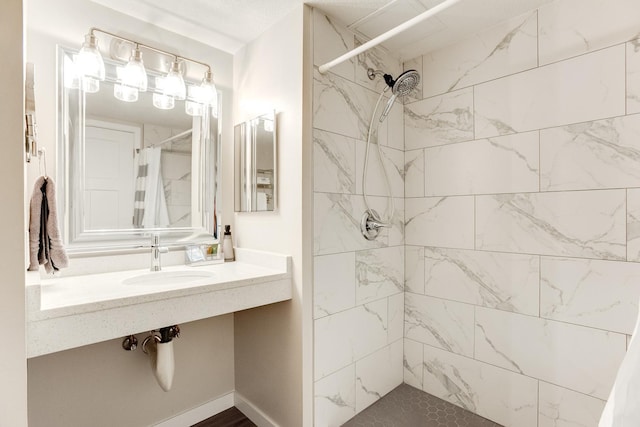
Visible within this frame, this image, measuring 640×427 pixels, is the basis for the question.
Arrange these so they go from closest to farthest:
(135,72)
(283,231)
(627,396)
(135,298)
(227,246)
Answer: (627,396)
(135,298)
(135,72)
(283,231)
(227,246)

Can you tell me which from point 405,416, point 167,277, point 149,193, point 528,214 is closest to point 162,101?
point 149,193

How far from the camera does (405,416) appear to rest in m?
1.85

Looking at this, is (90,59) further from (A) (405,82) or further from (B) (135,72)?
(A) (405,82)

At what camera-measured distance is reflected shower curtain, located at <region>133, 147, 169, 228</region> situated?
5.71ft

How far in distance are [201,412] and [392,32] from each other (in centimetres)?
223

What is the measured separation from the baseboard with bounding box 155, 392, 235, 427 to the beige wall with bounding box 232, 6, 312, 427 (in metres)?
0.11

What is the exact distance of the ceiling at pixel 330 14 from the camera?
5.30 feet

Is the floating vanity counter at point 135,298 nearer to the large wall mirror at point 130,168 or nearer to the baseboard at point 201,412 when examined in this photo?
the large wall mirror at point 130,168

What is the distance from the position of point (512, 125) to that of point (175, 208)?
1928mm

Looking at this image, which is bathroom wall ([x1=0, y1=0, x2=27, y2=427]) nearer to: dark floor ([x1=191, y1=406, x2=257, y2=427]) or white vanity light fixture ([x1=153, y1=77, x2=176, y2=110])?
white vanity light fixture ([x1=153, y1=77, x2=176, y2=110])

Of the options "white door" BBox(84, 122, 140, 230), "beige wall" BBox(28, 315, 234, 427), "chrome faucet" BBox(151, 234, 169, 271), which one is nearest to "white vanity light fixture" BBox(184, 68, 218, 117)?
"white door" BBox(84, 122, 140, 230)

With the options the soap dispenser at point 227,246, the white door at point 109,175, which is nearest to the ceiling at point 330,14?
the white door at point 109,175

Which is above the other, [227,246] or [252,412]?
[227,246]

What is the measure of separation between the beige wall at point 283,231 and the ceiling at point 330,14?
0.11 metres
